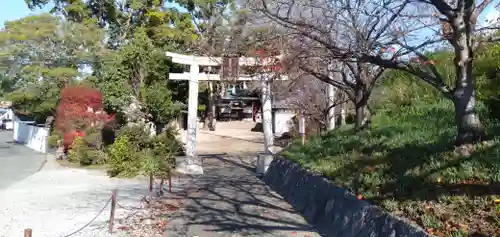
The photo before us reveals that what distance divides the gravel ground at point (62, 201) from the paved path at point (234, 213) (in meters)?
1.23

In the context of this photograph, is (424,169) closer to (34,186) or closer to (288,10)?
(288,10)

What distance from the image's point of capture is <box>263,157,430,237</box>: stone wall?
5.64 metres

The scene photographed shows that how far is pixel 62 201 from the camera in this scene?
1159cm

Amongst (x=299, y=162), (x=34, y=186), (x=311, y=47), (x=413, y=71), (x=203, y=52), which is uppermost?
(x=203, y=52)

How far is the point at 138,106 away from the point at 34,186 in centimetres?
768

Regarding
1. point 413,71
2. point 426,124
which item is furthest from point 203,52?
point 413,71

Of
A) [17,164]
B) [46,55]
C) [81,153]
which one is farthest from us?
[46,55]

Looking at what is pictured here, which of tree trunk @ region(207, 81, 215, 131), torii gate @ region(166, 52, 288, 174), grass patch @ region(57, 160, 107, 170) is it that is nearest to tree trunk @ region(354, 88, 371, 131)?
torii gate @ region(166, 52, 288, 174)

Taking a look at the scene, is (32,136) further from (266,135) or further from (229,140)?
(266,135)

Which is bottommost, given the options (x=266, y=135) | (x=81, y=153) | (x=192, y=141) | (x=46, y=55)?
(x=81, y=153)

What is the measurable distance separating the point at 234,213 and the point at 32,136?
22544 mm

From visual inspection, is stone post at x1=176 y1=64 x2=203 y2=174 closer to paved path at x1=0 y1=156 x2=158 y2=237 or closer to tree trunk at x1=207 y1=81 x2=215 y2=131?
paved path at x1=0 y1=156 x2=158 y2=237

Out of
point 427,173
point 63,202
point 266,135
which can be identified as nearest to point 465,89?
point 427,173

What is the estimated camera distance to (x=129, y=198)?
12.1m
